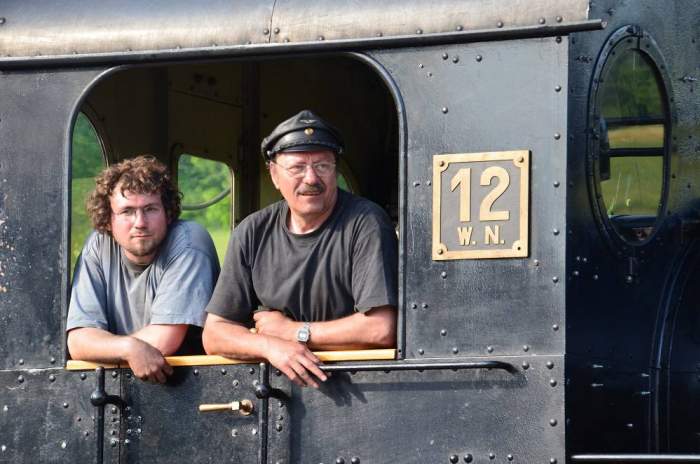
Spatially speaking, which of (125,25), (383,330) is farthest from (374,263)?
(125,25)

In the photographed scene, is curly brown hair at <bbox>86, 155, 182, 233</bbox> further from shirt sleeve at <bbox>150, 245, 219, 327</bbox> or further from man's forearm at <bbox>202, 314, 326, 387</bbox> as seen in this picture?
man's forearm at <bbox>202, 314, 326, 387</bbox>

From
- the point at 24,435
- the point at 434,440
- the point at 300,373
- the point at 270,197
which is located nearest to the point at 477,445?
the point at 434,440

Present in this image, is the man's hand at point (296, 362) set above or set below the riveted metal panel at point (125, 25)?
below

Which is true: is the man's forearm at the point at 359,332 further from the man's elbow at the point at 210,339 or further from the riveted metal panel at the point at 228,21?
the riveted metal panel at the point at 228,21

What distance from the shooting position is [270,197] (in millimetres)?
7332

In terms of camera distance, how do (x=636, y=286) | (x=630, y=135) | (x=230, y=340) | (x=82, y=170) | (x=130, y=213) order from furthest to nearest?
(x=82, y=170), (x=130, y=213), (x=630, y=135), (x=636, y=286), (x=230, y=340)

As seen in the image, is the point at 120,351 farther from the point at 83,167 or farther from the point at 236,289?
the point at 83,167

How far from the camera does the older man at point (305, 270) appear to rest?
198 inches

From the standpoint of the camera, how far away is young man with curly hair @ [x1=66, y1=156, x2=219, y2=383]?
5441 mm

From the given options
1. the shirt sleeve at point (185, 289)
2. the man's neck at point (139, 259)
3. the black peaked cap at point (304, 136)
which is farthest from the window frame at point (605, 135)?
the man's neck at point (139, 259)

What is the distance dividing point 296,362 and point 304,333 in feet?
0.43

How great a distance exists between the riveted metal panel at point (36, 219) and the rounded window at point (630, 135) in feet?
6.29

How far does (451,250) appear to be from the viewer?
194 inches

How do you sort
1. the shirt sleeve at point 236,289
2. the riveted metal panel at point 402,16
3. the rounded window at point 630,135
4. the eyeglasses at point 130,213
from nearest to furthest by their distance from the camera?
the riveted metal panel at point 402,16 → the rounded window at point 630,135 → the shirt sleeve at point 236,289 → the eyeglasses at point 130,213
